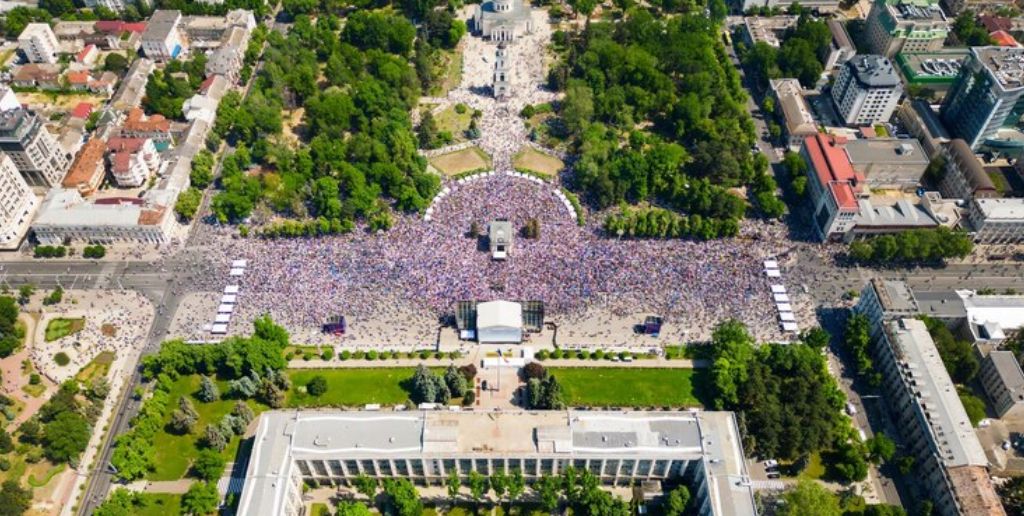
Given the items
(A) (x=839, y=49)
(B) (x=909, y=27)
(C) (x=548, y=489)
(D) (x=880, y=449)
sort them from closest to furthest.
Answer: (C) (x=548, y=489) < (D) (x=880, y=449) < (B) (x=909, y=27) < (A) (x=839, y=49)

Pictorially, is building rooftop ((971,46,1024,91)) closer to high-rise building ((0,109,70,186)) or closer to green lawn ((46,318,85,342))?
green lawn ((46,318,85,342))

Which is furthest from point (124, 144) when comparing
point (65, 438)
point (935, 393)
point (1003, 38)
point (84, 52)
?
point (1003, 38)

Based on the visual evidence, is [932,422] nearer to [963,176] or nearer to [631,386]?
[631,386]

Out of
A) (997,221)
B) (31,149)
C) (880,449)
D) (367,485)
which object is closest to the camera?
(367,485)

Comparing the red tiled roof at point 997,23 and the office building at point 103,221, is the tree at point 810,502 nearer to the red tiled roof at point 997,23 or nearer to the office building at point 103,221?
the office building at point 103,221

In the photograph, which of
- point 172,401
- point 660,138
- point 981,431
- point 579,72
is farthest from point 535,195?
point 981,431

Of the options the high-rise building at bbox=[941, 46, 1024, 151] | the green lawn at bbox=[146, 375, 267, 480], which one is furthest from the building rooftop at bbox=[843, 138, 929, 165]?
the green lawn at bbox=[146, 375, 267, 480]

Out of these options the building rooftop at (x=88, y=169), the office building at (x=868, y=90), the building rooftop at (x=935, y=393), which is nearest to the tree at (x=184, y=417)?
the building rooftop at (x=88, y=169)
